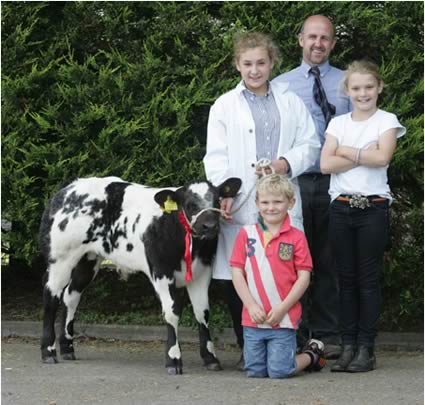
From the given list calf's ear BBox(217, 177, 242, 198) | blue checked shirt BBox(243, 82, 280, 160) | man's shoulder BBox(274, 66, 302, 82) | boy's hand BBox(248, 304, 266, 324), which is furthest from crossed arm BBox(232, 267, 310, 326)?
man's shoulder BBox(274, 66, 302, 82)

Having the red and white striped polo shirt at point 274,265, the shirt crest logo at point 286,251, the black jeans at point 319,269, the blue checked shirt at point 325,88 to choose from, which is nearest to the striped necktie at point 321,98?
the blue checked shirt at point 325,88

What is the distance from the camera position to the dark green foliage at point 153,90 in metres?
8.58

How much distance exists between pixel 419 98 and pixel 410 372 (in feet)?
8.17

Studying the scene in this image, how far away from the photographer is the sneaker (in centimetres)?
721

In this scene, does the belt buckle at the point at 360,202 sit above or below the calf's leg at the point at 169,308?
above

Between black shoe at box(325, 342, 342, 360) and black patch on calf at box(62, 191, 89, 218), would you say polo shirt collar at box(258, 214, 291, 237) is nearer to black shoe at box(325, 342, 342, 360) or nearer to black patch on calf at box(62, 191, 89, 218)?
black shoe at box(325, 342, 342, 360)

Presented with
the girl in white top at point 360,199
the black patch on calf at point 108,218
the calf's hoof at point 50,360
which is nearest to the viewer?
the girl in white top at point 360,199

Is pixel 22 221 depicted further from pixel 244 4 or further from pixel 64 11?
pixel 244 4

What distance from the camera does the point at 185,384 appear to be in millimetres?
6742

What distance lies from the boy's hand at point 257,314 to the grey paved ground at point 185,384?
0.41 metres

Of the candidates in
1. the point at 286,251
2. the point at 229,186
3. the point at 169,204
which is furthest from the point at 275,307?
the point at 169,204

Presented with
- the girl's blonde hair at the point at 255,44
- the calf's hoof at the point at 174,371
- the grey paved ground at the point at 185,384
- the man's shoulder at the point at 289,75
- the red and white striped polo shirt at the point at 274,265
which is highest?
the girl's blonde hair at the point at 255,44

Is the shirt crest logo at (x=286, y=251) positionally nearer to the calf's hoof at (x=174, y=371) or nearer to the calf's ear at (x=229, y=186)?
the calf's ear at (x=229, y=186)

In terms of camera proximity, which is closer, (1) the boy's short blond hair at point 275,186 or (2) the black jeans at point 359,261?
(1) the boy's short blond hair at point 275,186
